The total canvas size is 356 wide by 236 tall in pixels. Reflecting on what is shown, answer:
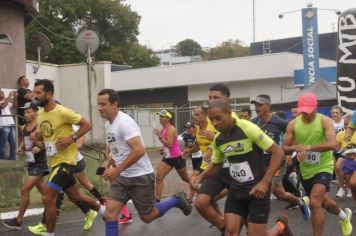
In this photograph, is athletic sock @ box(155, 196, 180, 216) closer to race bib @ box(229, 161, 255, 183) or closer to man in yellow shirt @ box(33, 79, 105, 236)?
man in yellow shirt @ box(33, 79, 105, 236)

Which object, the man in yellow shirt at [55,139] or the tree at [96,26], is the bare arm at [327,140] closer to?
the man in yellow shirt at [55,139]

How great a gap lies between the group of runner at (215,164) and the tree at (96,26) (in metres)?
38.4

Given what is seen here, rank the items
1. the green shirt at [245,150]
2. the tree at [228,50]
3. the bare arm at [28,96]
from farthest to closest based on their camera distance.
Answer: the tree at [228,50]
the bare arm at [28,96]
the green shirt at [245,150]

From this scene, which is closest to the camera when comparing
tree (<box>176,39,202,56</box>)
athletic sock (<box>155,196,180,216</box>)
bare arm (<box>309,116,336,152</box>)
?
bare arm (<box>309,116,336,152</box>)

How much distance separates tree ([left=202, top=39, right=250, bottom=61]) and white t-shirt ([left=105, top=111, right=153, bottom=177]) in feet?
222

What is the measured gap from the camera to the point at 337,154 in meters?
12.7

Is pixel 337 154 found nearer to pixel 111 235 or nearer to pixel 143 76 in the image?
pixel 111 235

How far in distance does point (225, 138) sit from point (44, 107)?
2.78 meters

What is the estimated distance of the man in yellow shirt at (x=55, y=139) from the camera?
283 inches

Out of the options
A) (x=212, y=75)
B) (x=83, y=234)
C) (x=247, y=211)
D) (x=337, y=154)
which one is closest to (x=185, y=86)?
(x=212, y=75)

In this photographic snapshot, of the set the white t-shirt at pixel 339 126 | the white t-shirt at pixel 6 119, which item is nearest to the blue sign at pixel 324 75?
the white t-shirt at pixel 339 126

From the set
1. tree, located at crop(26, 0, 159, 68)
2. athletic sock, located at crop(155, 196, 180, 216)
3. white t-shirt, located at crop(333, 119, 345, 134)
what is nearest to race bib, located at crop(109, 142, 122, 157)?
athletic sock, located at crop(155, 196, 180, 216)

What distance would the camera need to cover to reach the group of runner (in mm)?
5418

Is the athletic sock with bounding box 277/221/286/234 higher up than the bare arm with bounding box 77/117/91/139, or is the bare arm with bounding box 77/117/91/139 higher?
the bare arm with bounding box 77/117/91/139
